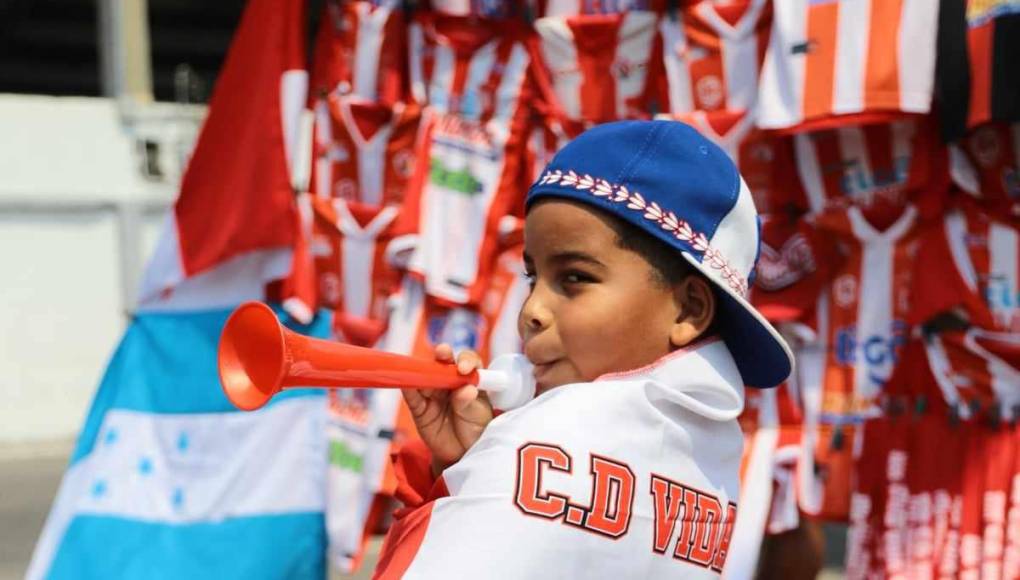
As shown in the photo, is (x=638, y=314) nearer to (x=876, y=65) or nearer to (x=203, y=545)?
(x=876, y=65)

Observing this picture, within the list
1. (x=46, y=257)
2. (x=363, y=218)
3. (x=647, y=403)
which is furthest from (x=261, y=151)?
(x=46, y=257)

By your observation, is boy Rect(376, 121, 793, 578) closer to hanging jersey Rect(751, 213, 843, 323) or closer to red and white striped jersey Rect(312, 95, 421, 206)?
hanging jersey Rect(751, 213, 843, 323)

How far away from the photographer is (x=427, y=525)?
1.18 meters

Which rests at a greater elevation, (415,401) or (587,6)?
(587,6)

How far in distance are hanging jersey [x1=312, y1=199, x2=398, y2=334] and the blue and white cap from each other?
168 centimetres

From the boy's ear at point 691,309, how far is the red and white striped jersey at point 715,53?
1416 mm

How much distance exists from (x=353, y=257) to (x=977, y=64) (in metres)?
1.46

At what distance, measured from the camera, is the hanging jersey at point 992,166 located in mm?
2473

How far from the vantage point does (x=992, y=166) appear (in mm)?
2504

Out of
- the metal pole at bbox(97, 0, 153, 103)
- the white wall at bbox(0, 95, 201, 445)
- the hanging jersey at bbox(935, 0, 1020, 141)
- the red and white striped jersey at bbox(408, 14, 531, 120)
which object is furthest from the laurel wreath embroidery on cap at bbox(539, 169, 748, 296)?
the metal pole at bbox(97, 0, 153, 103)

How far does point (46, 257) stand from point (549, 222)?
7614mm

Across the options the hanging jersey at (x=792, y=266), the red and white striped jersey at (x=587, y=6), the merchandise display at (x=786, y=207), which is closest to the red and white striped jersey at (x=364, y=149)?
A: the merchandise display at (x=786, y=207)

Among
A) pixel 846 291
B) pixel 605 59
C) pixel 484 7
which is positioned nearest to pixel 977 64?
pixel 846 291

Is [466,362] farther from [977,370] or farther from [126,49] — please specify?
[126,49]
